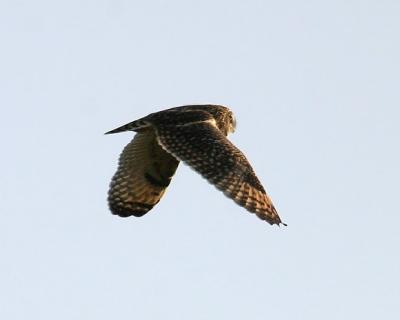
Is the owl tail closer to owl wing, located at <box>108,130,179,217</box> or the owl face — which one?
owl wing, located at <box>108,130,179,217</box>

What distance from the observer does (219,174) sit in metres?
26.0

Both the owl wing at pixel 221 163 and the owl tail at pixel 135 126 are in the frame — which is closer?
the owl wing at pixel 221 163

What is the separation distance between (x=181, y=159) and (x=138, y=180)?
3265mm

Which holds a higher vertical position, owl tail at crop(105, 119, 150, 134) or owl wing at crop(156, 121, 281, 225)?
owl tail at crop(105, 119, 150, 134)

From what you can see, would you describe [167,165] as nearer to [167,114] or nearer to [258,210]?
[167,114]

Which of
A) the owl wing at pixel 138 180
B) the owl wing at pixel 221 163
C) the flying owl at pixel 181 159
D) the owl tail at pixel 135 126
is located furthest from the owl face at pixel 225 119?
the owl wing at pixel 221 163

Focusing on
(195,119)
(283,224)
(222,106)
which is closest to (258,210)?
(283,224)

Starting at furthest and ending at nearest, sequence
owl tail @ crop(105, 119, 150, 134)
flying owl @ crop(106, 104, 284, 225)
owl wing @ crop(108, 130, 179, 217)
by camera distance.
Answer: owl wing @ crop(108, 130, 179, 217) → owl tail @ crop(105, 119, 150, 134) → flying owl @ crop(106, 104, 284, 225)

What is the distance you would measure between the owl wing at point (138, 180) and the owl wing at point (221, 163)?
184cm

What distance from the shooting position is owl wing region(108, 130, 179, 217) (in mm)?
29578

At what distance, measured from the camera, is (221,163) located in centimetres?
2630

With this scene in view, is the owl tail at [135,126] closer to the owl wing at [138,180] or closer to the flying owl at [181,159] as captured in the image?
the flying owl at [181,159]

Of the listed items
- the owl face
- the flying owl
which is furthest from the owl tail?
the owl face

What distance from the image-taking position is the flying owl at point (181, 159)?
85.1 ft
